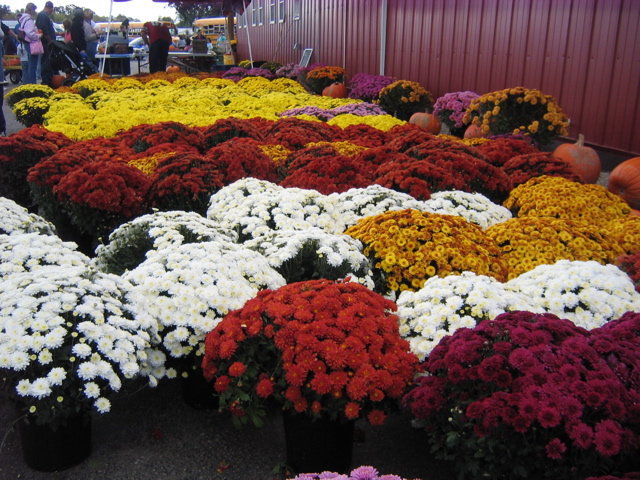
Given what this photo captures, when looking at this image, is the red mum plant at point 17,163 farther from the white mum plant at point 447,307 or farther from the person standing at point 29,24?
the person standing at point 29,24

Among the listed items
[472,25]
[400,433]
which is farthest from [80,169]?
[472,25]

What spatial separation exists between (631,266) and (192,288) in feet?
9.35

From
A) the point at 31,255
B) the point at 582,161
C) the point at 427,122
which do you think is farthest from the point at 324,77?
the point at 31,255

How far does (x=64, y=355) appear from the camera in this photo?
2709 mm

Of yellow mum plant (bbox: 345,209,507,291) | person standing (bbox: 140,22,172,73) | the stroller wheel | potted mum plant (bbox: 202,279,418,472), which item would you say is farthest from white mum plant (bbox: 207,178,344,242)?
the stroller wheel

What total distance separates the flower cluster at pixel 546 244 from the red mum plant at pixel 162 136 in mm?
4575

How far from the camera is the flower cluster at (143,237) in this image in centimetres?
419

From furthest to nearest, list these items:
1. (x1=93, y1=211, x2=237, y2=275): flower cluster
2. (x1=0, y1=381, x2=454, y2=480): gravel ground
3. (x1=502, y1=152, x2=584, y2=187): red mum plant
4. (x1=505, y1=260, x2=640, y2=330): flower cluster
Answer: (x1=502, y1=152, x2=584, y2=187): red mum plant < (x1=93, y1=211, x2=237, y2=275): flower cluster < (x1=505, y1=260, x2=640, y2=330): flower cluster < (x1=0, y1=381, x2=454, y2=480): gravel ground

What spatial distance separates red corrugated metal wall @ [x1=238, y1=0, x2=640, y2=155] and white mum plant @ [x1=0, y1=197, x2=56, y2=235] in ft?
25.7

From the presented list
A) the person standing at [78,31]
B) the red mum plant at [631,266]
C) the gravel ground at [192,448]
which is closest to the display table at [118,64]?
the person standing at [78,31]

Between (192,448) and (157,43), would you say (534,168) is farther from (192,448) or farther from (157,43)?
(157,43)

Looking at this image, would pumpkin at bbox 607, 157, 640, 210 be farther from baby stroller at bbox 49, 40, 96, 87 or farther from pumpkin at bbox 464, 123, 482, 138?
baby stroller at bbox 49, 40, 96, 87

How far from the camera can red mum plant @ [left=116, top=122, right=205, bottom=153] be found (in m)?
7.81

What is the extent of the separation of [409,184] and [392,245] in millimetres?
1585
